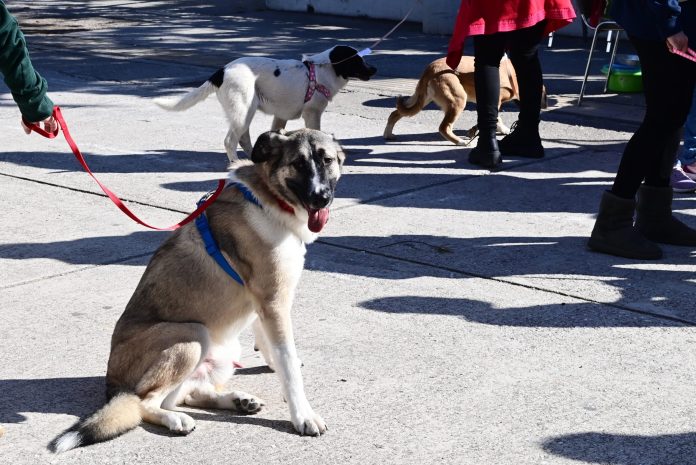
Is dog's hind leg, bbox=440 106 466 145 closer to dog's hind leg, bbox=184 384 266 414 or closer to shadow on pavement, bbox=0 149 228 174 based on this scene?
shadow on pavement, bbox=0 149 228 174

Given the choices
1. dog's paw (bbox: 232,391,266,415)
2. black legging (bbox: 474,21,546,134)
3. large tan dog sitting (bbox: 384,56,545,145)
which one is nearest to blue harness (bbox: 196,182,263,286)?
dog's paw (bbox: 232,391,266,415)

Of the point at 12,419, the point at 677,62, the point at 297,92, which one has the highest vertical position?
the point at 677,62

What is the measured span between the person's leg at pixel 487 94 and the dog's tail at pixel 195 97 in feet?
6.39

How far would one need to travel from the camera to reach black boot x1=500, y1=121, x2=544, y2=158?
8070mm

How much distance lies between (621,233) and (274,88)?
324 centimetres

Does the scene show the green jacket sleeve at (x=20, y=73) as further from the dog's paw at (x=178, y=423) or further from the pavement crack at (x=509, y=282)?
the pavement crack at (x=509, y=282)

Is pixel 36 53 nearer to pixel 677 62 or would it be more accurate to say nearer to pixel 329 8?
pixel 329 8

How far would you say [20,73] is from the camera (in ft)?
12.4

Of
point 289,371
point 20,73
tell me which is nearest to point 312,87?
point 20,73

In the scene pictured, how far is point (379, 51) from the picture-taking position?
45.1ft

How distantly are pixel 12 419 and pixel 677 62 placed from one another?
3720mm

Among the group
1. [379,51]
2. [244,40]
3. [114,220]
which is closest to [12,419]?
[114,220]

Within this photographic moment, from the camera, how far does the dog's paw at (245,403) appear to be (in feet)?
12.6

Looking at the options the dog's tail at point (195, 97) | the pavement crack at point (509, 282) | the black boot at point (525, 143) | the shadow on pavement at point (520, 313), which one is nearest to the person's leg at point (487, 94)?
the black boot at point (525, 143)
